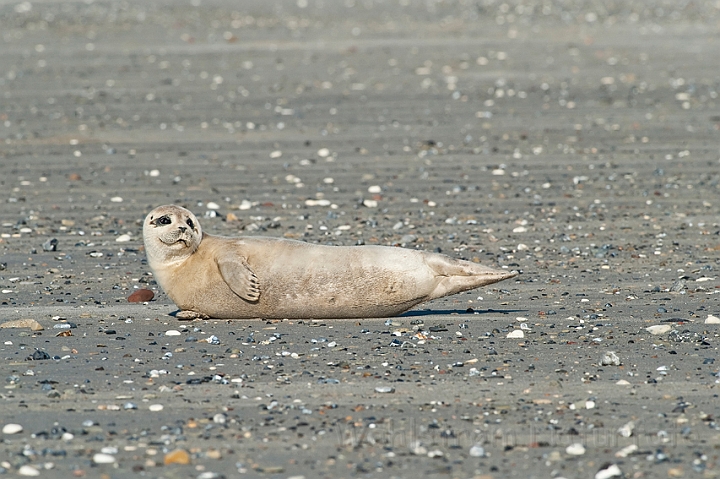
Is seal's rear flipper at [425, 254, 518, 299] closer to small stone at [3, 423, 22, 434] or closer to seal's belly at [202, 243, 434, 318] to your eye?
seal's belly at [202, 243, 434, 318]

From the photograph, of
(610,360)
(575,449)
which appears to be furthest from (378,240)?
(575,449)

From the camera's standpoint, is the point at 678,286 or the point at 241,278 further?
the point at 678,286

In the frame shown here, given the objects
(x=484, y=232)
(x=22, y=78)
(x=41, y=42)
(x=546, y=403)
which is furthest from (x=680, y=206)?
(x=41, y=42)

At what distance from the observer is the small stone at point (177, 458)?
4.39 m

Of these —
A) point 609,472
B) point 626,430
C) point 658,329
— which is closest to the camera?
point 609,472

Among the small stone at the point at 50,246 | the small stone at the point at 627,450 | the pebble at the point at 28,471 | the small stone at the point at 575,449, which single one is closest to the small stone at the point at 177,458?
the pebble at the point at 28,471

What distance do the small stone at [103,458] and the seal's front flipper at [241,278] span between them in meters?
1.99

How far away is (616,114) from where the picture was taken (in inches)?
550

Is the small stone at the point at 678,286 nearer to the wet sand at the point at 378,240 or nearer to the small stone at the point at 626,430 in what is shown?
the wet sand at the point at 378,240

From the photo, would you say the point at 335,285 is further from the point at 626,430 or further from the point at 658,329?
the point at 626,430

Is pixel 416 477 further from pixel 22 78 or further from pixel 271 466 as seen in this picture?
pixel 22 78

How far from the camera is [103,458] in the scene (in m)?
4.43

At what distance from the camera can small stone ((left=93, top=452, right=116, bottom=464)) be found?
4402mm

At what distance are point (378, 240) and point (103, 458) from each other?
448 centimetres
